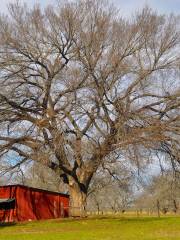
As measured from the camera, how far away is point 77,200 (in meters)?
34.6

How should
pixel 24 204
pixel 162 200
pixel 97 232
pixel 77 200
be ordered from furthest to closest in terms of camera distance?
pixel 162 200 → pixel 24 204 → pixel 77 200 → pixel 97 232

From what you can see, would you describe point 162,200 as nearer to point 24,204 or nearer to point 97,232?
point 24,204

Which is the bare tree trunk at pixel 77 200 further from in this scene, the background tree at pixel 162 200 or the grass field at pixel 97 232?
the background tree at pixel 162 200

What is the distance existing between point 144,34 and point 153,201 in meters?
61.1

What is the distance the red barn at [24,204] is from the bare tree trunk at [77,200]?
5400 mm

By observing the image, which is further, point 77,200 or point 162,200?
point 162,200

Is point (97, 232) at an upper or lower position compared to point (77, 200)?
lower

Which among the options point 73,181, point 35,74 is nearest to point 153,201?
point 73,181

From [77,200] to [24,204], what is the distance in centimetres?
585

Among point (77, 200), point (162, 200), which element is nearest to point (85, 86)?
point (77, 200)

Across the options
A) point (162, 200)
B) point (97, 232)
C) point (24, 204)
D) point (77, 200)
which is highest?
point (162, 200)

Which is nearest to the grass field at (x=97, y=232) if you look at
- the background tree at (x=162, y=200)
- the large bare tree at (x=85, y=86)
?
the large bare tree at (x=85, y=86)

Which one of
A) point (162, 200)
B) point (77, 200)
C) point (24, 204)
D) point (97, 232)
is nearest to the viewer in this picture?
point (97, 232)

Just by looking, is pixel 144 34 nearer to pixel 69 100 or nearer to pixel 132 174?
pixel 69 100
